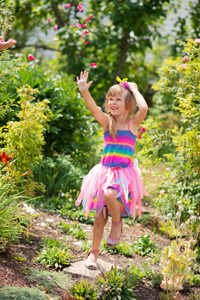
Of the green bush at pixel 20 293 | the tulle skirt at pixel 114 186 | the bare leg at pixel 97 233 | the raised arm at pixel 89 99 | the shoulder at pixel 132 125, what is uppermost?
the raised arm at pixel 89 99

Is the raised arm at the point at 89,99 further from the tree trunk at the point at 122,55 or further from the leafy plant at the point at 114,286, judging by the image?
the tree trunk at the point at 122,55

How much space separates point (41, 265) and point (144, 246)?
46.4 inches

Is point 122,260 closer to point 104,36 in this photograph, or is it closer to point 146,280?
point 146,280

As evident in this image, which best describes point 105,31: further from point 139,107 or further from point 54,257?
point 54,257

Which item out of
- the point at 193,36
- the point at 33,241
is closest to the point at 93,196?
the point at 33,241

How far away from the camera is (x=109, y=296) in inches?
85.8

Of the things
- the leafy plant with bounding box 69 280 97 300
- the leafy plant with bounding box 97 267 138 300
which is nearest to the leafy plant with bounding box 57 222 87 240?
the leafy plant with bounding box 97 267 138 300

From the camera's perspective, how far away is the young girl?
2.46 metres

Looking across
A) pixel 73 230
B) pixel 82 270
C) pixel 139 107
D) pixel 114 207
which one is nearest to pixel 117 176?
pixel 114 207

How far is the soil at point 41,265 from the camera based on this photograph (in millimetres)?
2129

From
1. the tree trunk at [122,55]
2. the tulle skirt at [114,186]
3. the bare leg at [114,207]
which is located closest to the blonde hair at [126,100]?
the tulle skirt at [114,186]

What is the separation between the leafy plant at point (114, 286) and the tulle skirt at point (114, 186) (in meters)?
0.48

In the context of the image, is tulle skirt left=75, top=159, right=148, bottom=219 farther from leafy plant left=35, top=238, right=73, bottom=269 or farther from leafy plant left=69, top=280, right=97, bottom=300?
leafy plant left=69, top=280, right=97, bottom=300

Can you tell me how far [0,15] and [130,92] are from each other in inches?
57.5
